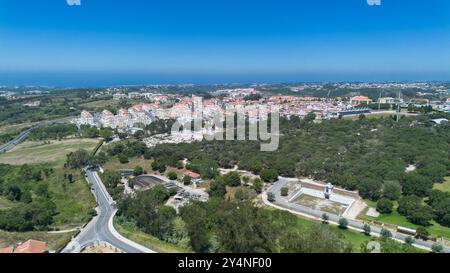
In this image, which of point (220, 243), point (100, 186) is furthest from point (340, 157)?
point (100, 186)

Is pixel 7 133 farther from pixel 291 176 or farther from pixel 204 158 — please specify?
pixel 291 176

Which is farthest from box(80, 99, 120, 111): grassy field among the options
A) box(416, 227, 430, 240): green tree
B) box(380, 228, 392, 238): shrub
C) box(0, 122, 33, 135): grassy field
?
box(416, 227, 430, 240): green tree

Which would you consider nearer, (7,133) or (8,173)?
(8,173)

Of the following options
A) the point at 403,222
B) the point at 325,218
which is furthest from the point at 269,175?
the point at 403,222

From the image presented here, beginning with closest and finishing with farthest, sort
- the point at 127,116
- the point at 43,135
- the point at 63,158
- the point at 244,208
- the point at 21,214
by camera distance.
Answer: the point at 244,208 < the point at 21,214 < the point at 63,158 < the point at 43,135 < the point at 127,116

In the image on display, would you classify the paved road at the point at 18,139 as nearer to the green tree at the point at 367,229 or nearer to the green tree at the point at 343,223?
the green tree at the point at 343,223

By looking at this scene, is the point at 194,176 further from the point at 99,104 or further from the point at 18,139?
the point at 99,104

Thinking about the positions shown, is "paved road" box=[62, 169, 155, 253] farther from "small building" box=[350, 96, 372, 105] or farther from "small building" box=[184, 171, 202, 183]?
"small building" box=[350, 96, 372, 105]
